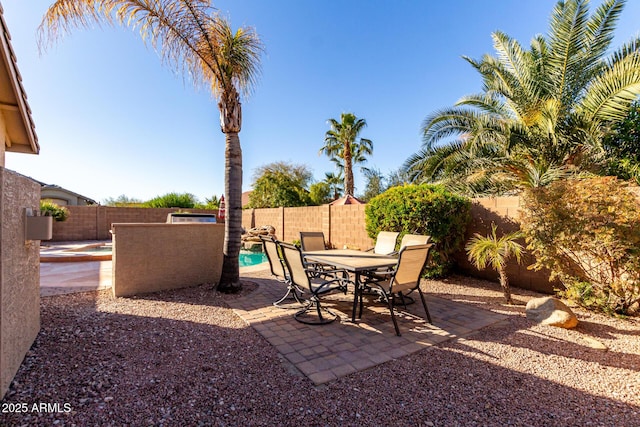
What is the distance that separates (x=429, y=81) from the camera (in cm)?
1181

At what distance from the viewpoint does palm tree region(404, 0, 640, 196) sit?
7484 mm

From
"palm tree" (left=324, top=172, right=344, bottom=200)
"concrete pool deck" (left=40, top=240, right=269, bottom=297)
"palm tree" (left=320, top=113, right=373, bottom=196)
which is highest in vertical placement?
"palm tree" (left=320, top=113, right=373, bottom=196)

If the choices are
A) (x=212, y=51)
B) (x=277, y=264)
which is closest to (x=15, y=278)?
(x=277, y=264)

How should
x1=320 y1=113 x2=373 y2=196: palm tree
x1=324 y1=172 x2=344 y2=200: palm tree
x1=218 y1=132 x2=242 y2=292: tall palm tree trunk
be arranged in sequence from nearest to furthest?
1. x1=218 y1=132 x2=242 y2=292: tall palm tree trunk
2. x1=320 y1=113 x2=373 y2=196: palm tree
3. x1=324 y1=172 x2=344 y2=200: palm tree

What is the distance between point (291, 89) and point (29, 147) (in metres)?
9.63

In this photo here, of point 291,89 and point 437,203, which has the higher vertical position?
point 291,89

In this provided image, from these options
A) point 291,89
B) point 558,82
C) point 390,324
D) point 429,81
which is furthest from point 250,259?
point 558,82

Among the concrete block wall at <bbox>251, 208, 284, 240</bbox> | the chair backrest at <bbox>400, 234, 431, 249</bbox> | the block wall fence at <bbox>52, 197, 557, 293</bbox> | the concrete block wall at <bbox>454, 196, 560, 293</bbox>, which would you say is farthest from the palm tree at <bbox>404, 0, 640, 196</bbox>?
the concrete block wall at <bbox>251, 208, 284, 240</bbox>

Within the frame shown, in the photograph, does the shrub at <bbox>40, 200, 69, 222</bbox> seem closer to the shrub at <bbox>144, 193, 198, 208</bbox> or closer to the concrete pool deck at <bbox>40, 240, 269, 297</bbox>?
the concrete pool deck at <bbox>40, 240, 269, 297</bbox>

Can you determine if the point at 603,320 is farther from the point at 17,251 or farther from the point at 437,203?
the point at 17,251

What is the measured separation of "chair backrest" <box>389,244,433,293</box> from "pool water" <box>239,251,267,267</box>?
8.17 m

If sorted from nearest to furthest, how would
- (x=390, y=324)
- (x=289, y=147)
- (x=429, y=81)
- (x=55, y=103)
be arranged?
(x=390, y=324) → (x=55, y=103) → (x=429, y=81) → (x=289, y=147)

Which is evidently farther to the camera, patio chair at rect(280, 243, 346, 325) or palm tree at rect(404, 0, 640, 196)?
palm tree at rect(404, 0, 640, 196)

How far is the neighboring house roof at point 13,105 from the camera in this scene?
286cm
